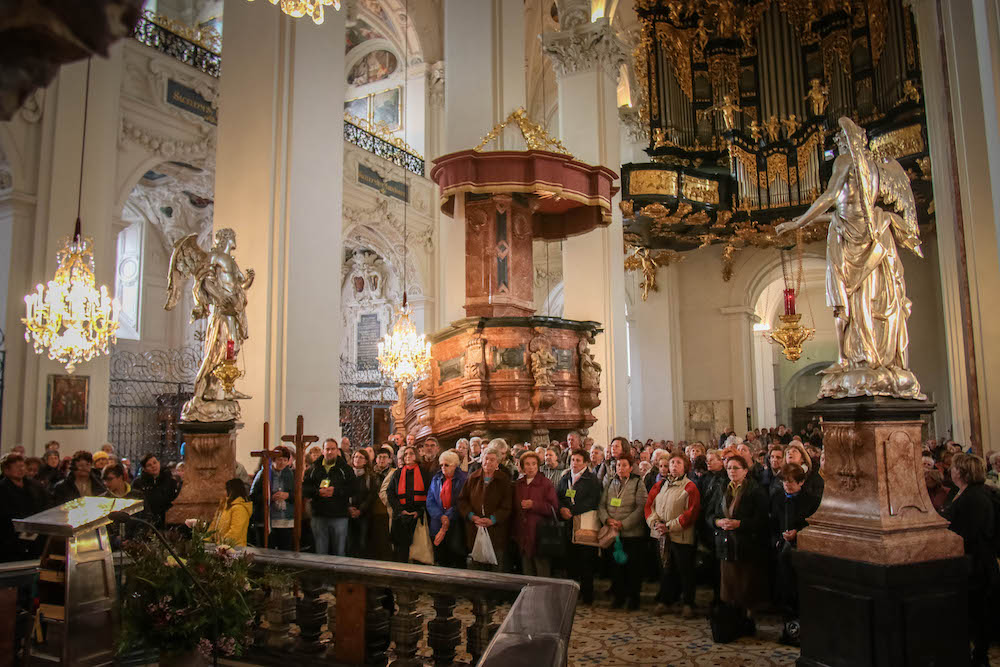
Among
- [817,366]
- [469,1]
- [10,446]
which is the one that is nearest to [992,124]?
[469,1]

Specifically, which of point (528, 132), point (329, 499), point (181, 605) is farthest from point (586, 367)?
point (181, 605)

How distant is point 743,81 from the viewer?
58.1ft

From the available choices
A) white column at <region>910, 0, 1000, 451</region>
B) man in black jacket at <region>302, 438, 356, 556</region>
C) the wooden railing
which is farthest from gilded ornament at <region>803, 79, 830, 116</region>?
the wooden railing

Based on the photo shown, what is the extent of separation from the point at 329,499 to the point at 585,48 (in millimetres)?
10981

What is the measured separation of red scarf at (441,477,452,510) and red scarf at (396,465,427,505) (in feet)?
0.59

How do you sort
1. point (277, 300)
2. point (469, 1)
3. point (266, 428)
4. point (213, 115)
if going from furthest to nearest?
point (213, 115), point (469, 1), point (277, 300), point (266, 428)

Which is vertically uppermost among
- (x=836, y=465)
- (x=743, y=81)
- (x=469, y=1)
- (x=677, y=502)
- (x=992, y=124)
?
(x=743, y=81)

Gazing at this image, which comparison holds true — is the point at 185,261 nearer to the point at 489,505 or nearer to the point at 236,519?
the point at 236,519

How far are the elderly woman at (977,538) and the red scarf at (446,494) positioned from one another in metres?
3.65

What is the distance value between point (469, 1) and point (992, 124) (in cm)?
916

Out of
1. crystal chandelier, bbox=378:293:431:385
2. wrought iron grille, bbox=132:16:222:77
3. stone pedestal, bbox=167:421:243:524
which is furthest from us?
wrought iron grille, bbox=132:16:222:77

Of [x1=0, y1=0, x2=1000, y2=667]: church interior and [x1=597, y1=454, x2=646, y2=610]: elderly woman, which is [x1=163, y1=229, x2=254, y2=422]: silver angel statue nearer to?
[x1=0, y1=0, x2=1000, y2=667]: church interior

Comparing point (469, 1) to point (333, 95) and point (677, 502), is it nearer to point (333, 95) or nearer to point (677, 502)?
point (333, 95)

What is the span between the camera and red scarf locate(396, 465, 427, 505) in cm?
638
